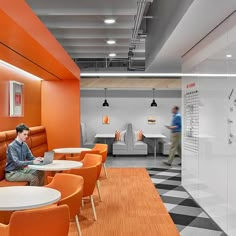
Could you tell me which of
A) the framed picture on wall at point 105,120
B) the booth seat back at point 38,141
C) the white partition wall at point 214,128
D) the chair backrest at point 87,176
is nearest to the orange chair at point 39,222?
the chair backrest at point 87,176

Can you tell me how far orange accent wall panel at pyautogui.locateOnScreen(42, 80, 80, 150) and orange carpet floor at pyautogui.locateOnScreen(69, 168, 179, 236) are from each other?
2.28 metres

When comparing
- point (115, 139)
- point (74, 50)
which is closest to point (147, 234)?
point (74, 50)

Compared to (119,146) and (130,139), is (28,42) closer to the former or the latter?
(119,146)

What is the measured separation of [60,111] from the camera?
9.24 meters

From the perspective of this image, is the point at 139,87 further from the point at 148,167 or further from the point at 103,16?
the point at 103,16

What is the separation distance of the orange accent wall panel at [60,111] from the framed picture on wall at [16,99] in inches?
70.5

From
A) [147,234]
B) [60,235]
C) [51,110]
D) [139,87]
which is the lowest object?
[147,234]

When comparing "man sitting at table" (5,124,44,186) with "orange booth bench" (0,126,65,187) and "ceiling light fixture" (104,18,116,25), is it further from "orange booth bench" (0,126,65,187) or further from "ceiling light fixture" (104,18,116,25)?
"ceiling light fixture" (104,18,116,25)

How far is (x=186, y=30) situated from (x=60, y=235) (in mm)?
3421

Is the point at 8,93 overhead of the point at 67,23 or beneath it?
beneath

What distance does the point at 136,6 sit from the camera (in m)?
5.38

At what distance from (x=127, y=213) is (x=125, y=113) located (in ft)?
26.7

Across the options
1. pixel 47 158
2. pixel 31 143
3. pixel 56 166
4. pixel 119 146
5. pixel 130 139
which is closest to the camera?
pixel 56 166

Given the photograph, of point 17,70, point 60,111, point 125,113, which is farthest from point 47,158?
point 125,113
